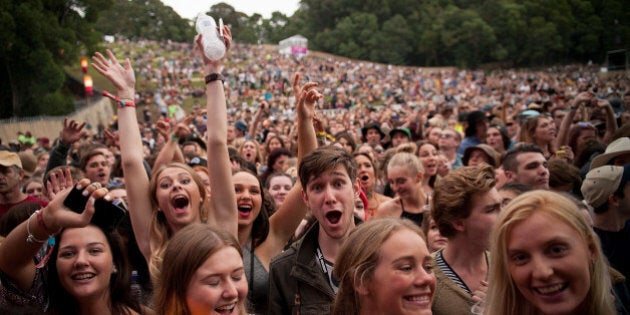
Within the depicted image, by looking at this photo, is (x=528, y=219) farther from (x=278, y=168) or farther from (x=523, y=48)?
(x=523, y=48)

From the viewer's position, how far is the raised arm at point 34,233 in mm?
2553

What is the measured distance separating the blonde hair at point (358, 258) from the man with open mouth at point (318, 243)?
0.36 metres

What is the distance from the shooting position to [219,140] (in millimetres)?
3467

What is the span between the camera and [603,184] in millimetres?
3674

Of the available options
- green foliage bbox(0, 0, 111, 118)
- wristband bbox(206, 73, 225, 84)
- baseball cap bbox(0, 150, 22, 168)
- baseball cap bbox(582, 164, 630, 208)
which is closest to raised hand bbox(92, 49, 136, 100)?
wristband bbox(206, 73, 225, 84)

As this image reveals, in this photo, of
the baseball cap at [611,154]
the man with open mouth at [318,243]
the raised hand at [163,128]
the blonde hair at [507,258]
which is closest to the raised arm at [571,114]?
the baseball cap at [611,154]

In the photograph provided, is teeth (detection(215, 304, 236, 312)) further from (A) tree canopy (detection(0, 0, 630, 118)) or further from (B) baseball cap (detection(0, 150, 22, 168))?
(A) tree canopy (detection(0, 0, 630, 118))

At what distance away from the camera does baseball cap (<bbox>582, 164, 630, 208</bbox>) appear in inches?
144

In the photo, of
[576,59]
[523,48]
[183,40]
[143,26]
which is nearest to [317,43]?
[183,40]

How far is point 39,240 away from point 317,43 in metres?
88.1

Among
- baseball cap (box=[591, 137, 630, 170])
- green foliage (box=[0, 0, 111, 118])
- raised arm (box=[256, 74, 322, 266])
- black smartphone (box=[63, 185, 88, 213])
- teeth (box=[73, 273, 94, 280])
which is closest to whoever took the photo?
black smartphone (box=[63, 185, 88, 213])

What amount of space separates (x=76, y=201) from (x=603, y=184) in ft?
9.89

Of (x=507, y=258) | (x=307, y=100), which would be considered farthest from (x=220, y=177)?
(x=507, y=258)

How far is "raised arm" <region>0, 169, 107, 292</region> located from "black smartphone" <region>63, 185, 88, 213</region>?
0.06ft
